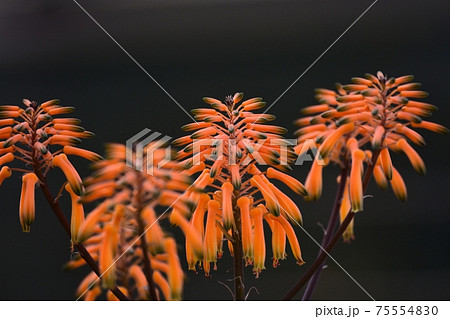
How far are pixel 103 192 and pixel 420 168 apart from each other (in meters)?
0.37

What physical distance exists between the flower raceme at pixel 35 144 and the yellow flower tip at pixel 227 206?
0.16 m

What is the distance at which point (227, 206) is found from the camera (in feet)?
1.92

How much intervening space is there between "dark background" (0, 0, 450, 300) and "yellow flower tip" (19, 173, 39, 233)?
688 millimetres

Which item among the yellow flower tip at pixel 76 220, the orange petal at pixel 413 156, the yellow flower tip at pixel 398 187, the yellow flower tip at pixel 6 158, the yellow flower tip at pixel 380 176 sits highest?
the yellow flower tip at pixel 6 158

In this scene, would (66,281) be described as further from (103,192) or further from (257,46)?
(103,192)

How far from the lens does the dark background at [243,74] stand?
1.34 metres

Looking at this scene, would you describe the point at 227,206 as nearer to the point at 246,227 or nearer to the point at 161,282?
the point at 246,227

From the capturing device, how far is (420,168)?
0.62 metres

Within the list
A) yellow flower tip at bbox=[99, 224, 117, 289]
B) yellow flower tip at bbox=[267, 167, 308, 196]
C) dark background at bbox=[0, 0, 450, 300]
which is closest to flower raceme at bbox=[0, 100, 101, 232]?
yellow flower tip at bbox=[99, 224, 117, 289]

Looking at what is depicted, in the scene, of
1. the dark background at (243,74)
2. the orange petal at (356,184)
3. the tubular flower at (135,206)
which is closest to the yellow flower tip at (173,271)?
the tubular flower at (135,206)

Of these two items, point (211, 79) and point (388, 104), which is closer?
point (388, 104)

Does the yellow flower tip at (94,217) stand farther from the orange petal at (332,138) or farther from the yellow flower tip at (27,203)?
the orange petal at (332,138)

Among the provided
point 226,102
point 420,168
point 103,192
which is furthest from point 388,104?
point 103,192
